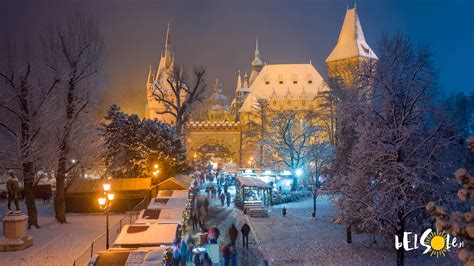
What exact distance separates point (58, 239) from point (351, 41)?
46.2m

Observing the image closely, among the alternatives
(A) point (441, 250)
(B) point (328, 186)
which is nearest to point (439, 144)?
(A) point (441, 250)

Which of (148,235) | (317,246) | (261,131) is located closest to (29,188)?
(148,235)

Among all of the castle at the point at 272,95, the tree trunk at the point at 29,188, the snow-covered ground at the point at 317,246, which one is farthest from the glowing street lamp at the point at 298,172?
the tree trunk at the point at 29,188

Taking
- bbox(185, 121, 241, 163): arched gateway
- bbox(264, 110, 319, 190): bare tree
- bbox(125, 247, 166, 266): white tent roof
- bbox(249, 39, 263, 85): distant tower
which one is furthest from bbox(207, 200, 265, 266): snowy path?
bbox(249, 39, 263, 85): distant tower

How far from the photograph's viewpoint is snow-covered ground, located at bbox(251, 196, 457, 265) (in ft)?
39.4

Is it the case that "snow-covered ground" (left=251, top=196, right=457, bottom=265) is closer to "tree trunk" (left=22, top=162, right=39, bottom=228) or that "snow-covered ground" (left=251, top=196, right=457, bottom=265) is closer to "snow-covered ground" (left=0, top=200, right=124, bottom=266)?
"snow-covered ground" (left=0, top=200, right=124, bottom=266)

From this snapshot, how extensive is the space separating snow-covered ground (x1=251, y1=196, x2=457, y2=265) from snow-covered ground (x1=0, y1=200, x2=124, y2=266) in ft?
17.9

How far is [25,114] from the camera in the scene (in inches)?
613

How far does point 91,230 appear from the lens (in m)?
15.9

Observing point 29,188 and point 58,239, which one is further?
point 29,188

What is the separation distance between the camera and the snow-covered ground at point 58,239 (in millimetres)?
11820

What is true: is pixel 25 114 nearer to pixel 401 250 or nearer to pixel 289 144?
pixel 401 250

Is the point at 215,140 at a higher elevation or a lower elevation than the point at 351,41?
lower

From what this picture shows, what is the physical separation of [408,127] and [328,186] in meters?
4.54
